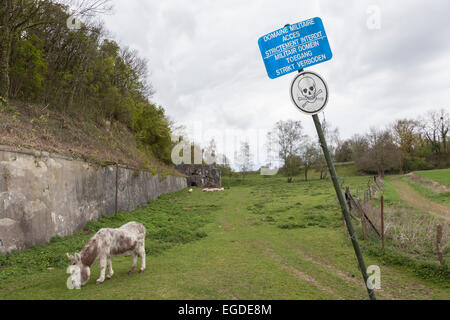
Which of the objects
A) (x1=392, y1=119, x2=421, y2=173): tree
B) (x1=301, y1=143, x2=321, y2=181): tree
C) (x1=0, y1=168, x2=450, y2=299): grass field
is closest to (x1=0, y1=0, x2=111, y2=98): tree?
(x1=0, y1=168, x2=450, y2=299): grass field

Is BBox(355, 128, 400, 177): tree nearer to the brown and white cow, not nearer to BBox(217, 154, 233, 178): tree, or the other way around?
BBox(217, 154, 233, 178): tree

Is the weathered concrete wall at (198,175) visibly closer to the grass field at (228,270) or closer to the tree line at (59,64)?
the tree line at (59,64)

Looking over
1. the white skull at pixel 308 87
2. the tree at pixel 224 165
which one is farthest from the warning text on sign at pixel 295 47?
the tree at pixel 224 165

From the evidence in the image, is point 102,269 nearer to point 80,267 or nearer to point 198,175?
point 80,267

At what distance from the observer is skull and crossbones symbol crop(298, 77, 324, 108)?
3.97m

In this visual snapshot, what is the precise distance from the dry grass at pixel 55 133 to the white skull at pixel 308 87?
868 centimetres

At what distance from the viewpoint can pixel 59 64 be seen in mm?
18719

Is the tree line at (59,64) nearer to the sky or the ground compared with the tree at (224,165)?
nearer to the sky

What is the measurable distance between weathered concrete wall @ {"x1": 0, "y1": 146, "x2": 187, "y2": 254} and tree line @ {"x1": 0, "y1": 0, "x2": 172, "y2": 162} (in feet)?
13.2

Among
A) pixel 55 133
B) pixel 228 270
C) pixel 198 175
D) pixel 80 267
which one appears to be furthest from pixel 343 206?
pixel 198 175

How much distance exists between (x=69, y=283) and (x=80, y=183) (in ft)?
24.0

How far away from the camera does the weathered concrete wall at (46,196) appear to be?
8.02 meters
